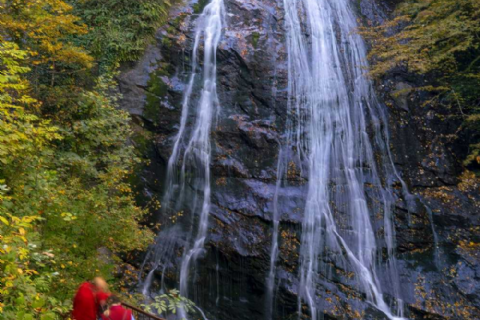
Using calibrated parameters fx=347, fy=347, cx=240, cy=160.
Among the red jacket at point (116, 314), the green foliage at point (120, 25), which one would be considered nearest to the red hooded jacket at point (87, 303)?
the red jacket at point (116, 314)

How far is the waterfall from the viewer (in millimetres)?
8602

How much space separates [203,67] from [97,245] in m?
6.72

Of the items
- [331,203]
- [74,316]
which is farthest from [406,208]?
[74,316]

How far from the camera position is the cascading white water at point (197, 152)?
339 inches

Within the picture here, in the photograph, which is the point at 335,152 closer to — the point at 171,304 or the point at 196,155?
the point at 196,155

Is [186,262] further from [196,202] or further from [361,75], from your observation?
[361,75]

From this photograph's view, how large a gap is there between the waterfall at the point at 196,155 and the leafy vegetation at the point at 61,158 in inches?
57.2

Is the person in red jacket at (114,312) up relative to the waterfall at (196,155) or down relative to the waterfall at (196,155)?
down

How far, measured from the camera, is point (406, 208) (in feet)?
29.7

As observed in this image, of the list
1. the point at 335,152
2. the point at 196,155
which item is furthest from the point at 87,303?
the point at 335,152

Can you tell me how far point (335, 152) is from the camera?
9.94m

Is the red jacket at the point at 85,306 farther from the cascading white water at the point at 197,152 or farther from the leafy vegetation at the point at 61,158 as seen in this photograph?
the cascading white water at the point at 197,152

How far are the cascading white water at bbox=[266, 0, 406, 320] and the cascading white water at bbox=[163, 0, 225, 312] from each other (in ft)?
6.26

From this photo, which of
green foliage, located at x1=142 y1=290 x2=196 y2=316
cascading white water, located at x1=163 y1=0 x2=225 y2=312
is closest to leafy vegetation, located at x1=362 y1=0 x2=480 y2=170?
cascading white water, located at x1=163 y1=0 x2=225 y2=312
